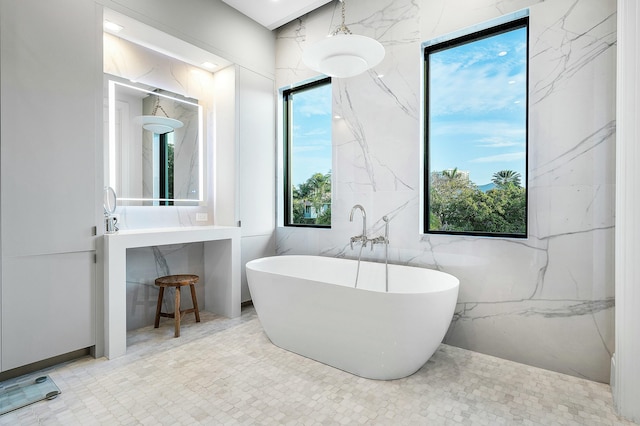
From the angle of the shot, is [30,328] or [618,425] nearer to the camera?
[618,425]

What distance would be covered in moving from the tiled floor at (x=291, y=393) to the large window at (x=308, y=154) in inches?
68.8

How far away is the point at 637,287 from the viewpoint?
1.71m

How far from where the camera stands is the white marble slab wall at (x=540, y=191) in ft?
6.85

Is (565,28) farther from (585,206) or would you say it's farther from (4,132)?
(4,132)

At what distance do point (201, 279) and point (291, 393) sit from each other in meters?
2.00

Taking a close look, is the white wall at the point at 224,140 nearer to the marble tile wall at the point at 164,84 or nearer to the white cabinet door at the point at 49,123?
the marble tile wall at the point at 164,84

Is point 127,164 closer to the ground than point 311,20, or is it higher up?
closer to the ground

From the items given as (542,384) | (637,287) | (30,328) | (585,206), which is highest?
(585,206)

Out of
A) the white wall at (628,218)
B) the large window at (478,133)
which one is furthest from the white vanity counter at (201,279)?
the white wall at (628,218)

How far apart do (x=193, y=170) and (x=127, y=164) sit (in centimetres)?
67

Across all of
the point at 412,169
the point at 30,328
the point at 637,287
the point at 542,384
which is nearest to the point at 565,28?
the point at 412,169

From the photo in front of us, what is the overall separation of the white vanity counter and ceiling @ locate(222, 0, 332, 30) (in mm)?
2293

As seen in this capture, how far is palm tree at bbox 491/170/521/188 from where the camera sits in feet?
8.33

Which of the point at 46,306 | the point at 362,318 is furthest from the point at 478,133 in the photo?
the point at 46,306
